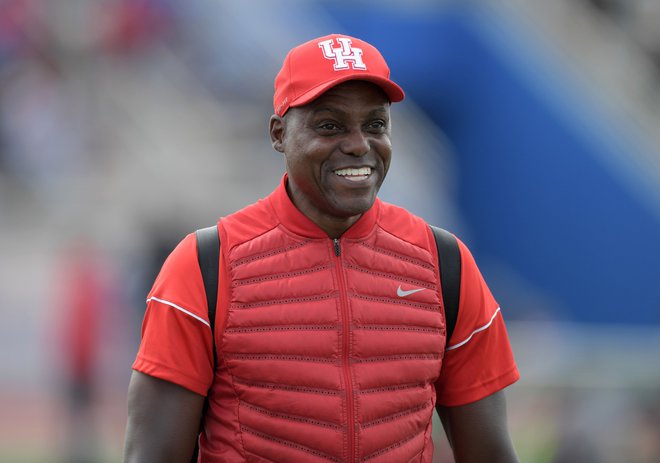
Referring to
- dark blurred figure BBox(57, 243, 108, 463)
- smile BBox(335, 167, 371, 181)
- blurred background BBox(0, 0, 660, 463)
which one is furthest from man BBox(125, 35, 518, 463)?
blurred background BBox(0, 0, 660, 463)

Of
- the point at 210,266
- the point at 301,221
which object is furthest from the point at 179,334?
the point at 301,221

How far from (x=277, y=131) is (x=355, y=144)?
275 millimetres

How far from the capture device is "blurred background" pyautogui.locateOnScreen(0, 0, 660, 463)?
10.6 m

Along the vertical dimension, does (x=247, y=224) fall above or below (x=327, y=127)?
below

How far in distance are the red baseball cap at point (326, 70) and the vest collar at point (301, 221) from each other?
0.23 m

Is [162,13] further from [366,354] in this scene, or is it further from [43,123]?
[366,354]

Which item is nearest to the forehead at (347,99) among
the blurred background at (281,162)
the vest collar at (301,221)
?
the vest collar at (301,221)

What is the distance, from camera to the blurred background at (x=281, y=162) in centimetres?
1059

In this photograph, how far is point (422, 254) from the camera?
104 inches

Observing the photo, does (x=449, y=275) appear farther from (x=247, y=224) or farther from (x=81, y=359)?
(x=81, y=359)

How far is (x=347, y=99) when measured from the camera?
252cm

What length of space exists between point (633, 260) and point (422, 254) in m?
8.42

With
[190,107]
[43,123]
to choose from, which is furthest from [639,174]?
[43,123]

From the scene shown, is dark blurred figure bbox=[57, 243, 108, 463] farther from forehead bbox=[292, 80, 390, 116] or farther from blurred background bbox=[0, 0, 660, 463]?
forehead bbox=[292, 80, 390, 116]
